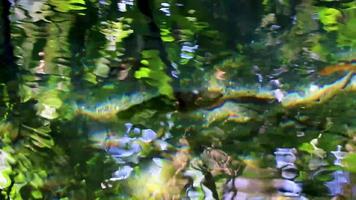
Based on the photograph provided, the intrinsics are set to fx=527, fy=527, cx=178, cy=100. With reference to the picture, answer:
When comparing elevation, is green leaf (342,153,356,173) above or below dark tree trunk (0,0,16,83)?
below

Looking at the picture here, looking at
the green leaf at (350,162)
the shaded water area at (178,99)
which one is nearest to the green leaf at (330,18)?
the shaded water area at (178,99)

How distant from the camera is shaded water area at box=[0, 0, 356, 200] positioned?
2.46 ft

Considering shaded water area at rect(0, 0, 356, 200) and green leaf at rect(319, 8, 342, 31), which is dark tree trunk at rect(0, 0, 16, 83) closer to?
shaded water area at rect(0, 0, 356, 200)

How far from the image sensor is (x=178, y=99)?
2.69ft

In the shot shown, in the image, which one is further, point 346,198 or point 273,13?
point 273,13

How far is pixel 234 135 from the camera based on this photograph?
782 millimetres

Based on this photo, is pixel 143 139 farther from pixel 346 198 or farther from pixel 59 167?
pixel 346 198

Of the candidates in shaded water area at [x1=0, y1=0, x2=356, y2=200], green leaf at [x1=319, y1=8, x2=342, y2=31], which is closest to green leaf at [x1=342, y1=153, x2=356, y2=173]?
shaded water area at [x1=0, y1=0, x2=356, y2=200]

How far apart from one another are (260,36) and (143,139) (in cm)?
25

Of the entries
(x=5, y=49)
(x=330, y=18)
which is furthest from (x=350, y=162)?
(x=5, y=49)

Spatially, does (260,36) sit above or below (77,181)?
above

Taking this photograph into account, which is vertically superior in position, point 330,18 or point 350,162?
point 330,18

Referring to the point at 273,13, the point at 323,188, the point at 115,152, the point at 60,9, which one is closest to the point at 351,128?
the point at 323,188

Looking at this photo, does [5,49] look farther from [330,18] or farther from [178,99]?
[330,18]
